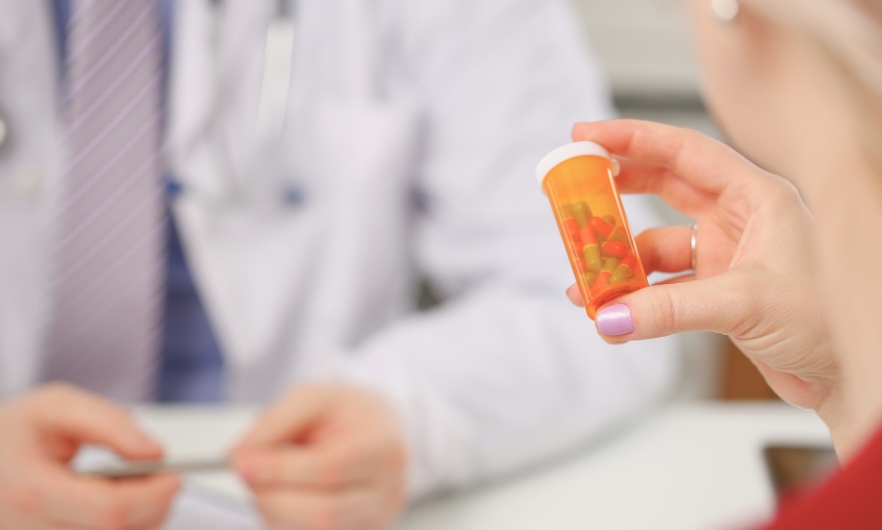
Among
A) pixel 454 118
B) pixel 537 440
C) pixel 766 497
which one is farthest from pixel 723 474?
pixel 454 118

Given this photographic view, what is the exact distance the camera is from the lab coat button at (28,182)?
19.9 inches

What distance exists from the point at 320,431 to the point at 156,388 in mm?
220

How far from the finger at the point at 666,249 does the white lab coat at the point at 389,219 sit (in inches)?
9.1

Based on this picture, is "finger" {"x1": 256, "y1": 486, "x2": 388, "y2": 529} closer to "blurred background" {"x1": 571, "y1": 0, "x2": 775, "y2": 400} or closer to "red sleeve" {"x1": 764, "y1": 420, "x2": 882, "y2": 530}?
"red sleeve" {"x1": 764, "y1": 420, "x2": 882, "y2": 530}

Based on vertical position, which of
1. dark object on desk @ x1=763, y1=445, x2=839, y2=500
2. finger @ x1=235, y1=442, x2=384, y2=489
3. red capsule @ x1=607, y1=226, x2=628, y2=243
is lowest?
dark object on desk @ x1=763, y1=445, x2=839, y2=500

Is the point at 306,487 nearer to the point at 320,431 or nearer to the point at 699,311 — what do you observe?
the point at 320,431

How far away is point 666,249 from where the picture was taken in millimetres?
240

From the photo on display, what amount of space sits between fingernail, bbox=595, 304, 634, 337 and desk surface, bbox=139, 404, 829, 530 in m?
0.20

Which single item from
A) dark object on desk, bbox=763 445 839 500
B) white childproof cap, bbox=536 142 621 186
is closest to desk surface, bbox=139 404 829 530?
dark object on desk, bbox=763 445 839 500

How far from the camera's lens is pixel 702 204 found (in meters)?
0.23

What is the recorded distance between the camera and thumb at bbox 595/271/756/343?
19cm

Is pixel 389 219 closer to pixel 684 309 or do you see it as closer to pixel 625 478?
pixel 625 478

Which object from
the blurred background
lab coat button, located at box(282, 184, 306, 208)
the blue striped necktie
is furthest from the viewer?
the blurred background

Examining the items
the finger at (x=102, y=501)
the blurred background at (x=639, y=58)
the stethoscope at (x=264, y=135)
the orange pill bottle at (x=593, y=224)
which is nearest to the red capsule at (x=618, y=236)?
the orange pill bottle at (x=593, y=224)
